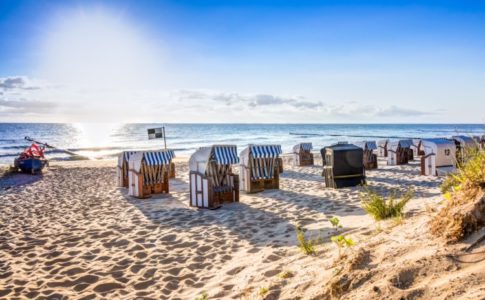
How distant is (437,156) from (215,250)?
34.7ft

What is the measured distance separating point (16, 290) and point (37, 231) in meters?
3.00

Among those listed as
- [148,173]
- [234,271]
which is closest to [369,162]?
[148,173]

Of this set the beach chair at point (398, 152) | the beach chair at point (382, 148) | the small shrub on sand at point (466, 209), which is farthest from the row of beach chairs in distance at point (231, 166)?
the beach chair at point (382, 148)

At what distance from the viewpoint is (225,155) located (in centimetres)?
943

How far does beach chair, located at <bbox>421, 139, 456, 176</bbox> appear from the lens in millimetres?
12977

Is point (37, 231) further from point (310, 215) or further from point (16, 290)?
point (310, 215)

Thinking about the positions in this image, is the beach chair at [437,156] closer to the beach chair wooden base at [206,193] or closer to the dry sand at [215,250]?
the dry sand at [215,250]

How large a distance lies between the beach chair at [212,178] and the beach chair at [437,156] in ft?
25.5

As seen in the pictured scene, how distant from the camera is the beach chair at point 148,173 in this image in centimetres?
1066

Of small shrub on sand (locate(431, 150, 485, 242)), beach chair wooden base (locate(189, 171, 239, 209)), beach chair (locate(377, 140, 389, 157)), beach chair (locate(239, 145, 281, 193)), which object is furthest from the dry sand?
beach chair (locate(377, 140, 389, 157))

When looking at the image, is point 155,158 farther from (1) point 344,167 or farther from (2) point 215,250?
(2) point 215,250

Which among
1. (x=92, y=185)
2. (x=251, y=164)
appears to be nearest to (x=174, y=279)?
(x=251, y=164)

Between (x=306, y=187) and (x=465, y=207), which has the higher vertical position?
(x=465, y=207)

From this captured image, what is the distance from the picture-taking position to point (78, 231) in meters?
7.06
